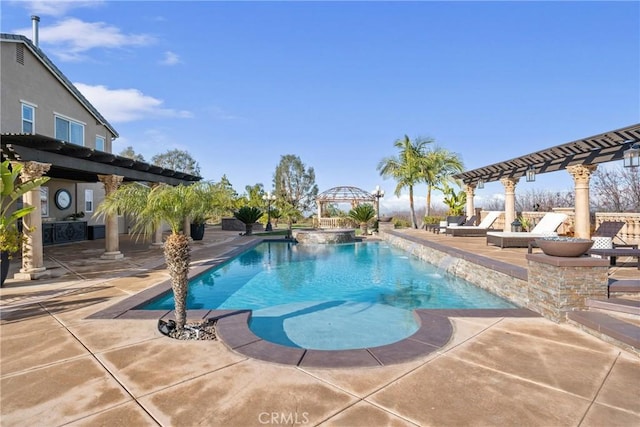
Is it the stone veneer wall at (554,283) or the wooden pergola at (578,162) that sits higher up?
the wooden pergola at (578,162)

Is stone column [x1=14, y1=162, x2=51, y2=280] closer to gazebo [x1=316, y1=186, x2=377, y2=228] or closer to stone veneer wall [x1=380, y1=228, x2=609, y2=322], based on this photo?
stone veneer wall [x1=380, y1=228, x2=609, y2=322]

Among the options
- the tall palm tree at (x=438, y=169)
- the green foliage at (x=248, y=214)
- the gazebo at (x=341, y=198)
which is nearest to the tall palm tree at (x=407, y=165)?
the tall palm tree at (x=438, y=169)

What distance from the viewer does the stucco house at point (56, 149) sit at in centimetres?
788

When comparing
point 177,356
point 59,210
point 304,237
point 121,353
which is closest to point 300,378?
point 177,356

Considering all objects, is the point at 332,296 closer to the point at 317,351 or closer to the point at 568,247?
the point at 317,351

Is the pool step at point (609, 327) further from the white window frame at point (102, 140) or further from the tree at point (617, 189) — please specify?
the tree at point (617, 189)

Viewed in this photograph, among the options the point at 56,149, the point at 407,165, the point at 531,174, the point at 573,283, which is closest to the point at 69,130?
the point at 56,149

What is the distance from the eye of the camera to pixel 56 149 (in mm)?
8227

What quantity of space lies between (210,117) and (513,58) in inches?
746

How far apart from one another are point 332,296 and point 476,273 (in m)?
3.73

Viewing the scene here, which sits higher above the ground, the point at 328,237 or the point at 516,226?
the point at 516,226

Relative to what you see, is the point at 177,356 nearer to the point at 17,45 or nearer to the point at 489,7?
the point at 489,7

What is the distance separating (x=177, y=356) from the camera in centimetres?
351

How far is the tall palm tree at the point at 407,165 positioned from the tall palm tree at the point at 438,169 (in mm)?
397
